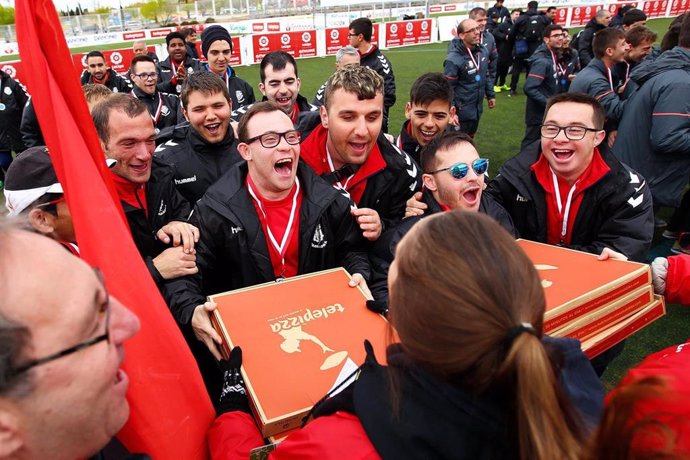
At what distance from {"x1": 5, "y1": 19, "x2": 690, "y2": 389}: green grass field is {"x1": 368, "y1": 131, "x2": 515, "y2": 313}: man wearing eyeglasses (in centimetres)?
192

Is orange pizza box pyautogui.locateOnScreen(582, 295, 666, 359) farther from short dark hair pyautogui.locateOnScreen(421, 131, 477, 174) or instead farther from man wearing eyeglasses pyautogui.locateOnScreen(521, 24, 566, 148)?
man wearing eyeglasses pyautogui.locateOnScreen(521, 24, 566, 148)

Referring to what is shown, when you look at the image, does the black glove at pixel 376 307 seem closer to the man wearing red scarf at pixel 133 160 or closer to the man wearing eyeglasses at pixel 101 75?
the man wearing red scarf at pixel 133 160

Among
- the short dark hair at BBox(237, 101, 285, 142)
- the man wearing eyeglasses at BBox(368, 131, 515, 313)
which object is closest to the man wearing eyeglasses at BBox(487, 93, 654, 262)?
the man wearing eyeglasses at BBox(368, 131, 515, 313)

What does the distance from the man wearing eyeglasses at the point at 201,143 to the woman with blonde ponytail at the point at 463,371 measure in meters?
3.36

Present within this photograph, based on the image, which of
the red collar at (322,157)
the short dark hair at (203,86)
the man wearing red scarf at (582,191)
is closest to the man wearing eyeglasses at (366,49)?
the short dark hair at (203,86)

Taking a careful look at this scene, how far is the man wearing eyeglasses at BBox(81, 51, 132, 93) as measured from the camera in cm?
836

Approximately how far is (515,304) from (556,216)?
244cm

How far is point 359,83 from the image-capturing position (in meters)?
3.69

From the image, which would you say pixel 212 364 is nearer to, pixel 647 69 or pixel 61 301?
pixel 61 301

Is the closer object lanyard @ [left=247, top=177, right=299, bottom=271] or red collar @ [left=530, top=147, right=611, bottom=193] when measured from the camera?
lanyard @ [left=247, top=177, right=299, bottom=271]

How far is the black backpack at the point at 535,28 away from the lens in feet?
46.6

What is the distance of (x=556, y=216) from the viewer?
337 centimetres

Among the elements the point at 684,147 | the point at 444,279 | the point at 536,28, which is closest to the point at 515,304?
the point at 444,279

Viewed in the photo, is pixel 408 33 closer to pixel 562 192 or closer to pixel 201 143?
pixel 201 143
